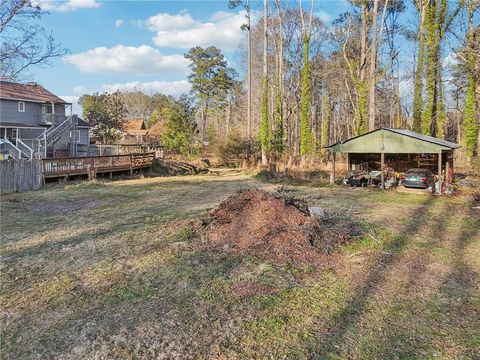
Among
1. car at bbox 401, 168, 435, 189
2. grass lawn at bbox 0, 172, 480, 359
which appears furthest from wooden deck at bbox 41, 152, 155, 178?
car at bbox 401, 168, 435, 189

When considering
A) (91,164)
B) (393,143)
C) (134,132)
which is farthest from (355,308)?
(134,132)

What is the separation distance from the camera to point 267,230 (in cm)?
667

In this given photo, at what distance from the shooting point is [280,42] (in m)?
30.5

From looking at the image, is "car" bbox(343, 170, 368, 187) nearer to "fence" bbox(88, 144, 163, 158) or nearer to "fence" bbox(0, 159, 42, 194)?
"fence" bbox(0, 159, 42, 194)

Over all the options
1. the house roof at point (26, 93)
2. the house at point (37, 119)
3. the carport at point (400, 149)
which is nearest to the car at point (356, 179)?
the carport at point (400, 149)

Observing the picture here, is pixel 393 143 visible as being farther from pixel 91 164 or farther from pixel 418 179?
pixel 91 164

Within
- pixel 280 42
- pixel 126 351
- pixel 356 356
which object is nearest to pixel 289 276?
pixel 356 356

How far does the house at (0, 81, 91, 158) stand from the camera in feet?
84.7

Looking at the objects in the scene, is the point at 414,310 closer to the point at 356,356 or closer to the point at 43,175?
the point at 356,356

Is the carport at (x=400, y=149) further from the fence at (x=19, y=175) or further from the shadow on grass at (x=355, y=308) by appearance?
the fence at (x=19, y=175)

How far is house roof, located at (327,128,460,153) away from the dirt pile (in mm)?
9466

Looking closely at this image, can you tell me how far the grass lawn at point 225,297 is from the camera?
138 inches

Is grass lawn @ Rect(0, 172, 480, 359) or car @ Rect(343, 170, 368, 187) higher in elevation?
car @ Rect(343, 170, 368, 187)

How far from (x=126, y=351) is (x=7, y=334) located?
4.37ft
